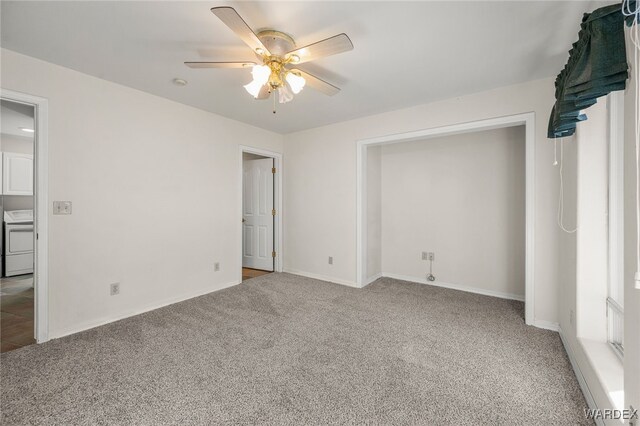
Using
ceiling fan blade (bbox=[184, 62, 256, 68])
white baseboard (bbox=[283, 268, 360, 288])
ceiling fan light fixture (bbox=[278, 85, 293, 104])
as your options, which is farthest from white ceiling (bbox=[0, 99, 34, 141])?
white baseboard (bbox=[283, 268, 360, 288])

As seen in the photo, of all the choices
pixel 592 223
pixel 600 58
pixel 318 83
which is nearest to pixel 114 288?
pixel 318 83

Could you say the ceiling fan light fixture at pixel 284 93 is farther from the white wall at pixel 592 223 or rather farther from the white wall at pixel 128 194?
the white wall at pixel 592 223

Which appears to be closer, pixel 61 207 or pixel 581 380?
pixel 581 380

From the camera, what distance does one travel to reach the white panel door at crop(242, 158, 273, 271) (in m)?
4.97

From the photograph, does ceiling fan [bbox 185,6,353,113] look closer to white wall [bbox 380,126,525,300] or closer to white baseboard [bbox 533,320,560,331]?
white wall [bbox 380,126,525,300]

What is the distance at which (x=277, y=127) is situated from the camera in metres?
4.39

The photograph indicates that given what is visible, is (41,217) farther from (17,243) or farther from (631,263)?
(631,263)

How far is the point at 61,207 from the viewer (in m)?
2.52

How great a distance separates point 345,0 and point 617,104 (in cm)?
185

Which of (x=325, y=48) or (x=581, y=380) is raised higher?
(x=325, y=48)

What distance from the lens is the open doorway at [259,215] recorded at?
4930 mm

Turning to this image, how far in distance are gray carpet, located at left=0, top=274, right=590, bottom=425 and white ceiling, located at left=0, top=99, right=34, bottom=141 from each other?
311 centimetres

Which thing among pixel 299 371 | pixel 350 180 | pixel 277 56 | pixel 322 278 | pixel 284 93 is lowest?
pixel 299 371

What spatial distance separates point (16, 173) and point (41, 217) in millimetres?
3698
